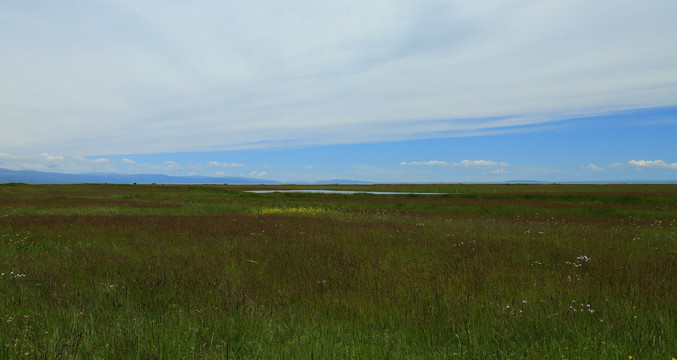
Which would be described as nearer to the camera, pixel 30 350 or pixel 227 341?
pixel 30 350

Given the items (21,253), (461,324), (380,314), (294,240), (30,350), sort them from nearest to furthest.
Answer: (30,350)
(461,324)
(380,314)
(21,253)
(294,240)

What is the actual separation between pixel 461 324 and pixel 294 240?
302 inches

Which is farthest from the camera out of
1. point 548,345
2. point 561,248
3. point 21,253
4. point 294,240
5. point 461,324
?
point 294,240

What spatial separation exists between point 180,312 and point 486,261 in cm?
713

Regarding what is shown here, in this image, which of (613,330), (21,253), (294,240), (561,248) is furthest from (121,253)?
(561,248)

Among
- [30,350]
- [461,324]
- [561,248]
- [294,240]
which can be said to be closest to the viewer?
[30,350]

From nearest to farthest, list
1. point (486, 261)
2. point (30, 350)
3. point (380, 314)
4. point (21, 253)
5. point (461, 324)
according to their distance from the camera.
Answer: point (30, 350) < point (461, 324) < point (380, 314) < point (486, 261) < point (21, 253)

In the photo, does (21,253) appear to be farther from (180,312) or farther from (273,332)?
(273,332)

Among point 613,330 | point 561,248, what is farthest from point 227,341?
point 561,248

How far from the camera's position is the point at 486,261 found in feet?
28.1

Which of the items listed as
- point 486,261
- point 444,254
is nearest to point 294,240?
point 444,254

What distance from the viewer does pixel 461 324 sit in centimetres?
470

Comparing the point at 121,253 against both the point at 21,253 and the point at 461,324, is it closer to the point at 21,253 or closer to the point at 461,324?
the point at 21,253

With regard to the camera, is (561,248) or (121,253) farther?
(561,248)
